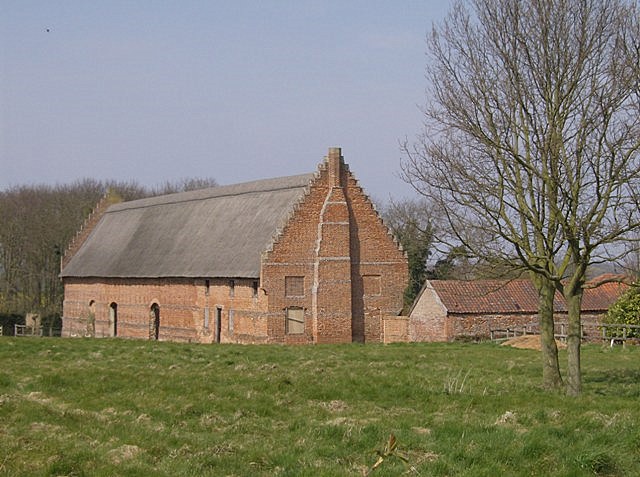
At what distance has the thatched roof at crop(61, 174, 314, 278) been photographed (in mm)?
43594

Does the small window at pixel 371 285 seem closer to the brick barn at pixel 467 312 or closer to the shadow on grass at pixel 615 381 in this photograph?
the brick barn at pixel 467 312

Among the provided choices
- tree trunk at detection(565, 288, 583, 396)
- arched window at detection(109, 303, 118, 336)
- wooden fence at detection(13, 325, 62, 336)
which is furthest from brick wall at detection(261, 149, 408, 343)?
wooden fence at detection(13, 325, 62, 336)

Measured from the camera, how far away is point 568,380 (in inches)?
687

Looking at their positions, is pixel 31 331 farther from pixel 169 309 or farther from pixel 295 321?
pixel 295 321

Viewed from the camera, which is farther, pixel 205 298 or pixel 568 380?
pixel 205 298

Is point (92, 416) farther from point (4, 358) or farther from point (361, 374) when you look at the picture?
point (4, 358)

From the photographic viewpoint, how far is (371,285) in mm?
42656

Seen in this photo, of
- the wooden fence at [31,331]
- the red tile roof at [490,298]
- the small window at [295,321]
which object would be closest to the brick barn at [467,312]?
the red tile roof at [490,298]

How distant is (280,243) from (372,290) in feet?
17.3

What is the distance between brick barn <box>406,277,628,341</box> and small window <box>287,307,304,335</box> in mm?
5144

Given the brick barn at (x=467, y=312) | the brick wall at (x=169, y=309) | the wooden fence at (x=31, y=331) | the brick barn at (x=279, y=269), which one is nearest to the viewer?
the brick barn at (x=467, y=312)

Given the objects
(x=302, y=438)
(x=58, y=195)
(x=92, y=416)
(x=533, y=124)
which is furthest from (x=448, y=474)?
(x=58, y=195)

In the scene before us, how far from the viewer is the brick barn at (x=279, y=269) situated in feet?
135

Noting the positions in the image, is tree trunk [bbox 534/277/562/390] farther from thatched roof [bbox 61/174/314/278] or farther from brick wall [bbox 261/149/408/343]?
thatched roof [bbox 61/174/314/278]
